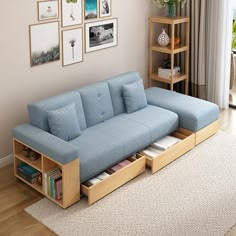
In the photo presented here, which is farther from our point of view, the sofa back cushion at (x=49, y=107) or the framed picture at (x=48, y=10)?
the framed picture at (x=48, y=10)

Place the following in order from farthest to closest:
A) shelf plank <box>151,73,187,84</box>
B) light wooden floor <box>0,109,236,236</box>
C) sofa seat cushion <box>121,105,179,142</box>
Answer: shelf plank <box>151,73,187,84</box> → sofa seat cushion <box>121,105,179,142</box> → light wooden floor <box>0,109,236,236</box>

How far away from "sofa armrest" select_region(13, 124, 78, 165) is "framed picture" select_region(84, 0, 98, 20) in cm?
145

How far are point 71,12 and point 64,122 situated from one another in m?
1.28

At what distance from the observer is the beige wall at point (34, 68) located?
4430 millimetres

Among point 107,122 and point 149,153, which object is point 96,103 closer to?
point 107,122

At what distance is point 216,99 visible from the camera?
20.5ft

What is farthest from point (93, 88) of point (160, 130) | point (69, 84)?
point (160, 130)

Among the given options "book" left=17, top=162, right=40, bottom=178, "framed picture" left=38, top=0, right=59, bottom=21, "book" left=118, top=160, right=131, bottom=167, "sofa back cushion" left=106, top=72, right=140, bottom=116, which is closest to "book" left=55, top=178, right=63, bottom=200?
"book" left=17, top=162, right=40, bottom=178

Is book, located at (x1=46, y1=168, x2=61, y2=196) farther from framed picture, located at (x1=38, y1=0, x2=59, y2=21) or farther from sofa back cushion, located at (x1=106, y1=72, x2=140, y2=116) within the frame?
framed picture, located at (x1=38, y1=0, x2=59, y2=21)

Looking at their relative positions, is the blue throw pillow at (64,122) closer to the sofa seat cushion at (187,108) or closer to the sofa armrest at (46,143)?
the sofa armrest at (46,143)

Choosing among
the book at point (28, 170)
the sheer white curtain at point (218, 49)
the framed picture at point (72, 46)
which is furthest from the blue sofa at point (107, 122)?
the sheer white curtain at point (218, 49)

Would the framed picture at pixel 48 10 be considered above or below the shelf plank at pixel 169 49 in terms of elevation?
above

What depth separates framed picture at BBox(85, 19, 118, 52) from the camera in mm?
5172

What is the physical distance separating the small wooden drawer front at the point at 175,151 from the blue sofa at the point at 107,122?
88 mm
